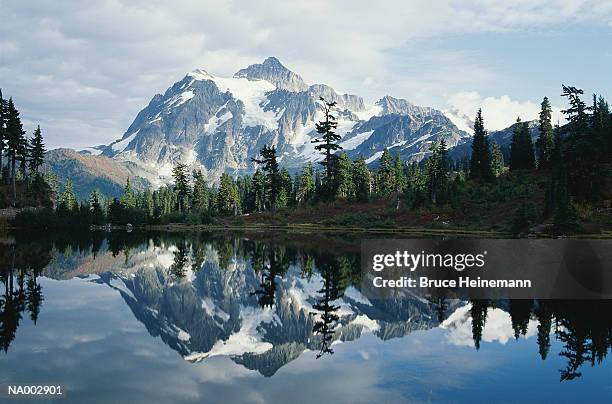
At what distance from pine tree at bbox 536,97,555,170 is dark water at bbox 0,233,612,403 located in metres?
74.3

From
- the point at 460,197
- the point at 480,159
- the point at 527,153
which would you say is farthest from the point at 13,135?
the point at 527,153

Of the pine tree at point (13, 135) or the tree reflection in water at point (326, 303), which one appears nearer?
the tree reflection in water at point (326, 303)

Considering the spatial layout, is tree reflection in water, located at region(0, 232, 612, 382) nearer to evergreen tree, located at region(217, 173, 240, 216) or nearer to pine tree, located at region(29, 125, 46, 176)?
pine tree, located at region(29, 125, 46, 176)

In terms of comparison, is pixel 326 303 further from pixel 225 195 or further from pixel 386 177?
pixel 225 195

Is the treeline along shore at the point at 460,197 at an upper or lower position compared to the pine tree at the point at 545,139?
lower

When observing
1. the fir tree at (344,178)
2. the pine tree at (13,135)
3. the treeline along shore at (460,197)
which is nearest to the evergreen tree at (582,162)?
the treeline along shore at (460,197)

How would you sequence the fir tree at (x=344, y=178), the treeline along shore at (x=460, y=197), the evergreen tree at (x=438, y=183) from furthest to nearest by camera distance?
1. the fir tree at (x=344, y=178)
2. the evergreen tree at (x=438, y=183)
3. the treeline along shore at (x=460, y=197)

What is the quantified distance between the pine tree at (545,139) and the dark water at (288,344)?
7435cm

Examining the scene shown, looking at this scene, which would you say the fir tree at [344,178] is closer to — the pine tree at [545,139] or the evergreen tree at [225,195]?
the evergreen tree at [225,195]

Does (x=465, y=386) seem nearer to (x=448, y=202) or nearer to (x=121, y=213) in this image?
(x=448, y=202)

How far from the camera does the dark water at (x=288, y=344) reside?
1241 cm

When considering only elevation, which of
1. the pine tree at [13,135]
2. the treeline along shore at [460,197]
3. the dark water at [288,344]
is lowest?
the dark water at [288,344]

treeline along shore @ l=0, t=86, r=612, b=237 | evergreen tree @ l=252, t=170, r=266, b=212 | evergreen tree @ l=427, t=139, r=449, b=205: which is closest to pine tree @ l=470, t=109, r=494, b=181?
treeline along shore @ l=0, t=86, r=612, b=237

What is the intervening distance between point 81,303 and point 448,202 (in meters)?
58.3
